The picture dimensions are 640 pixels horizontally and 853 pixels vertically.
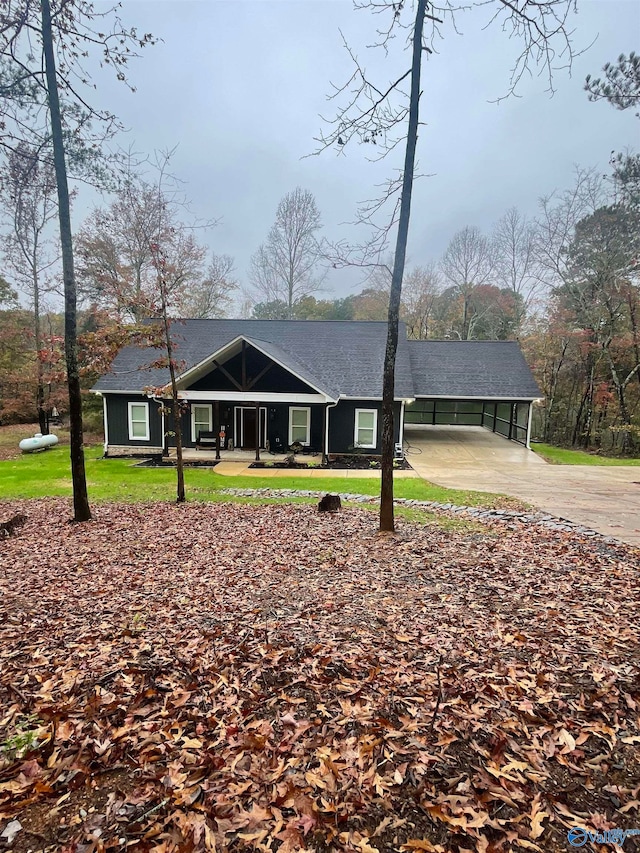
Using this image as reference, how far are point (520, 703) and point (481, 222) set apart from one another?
3529cm

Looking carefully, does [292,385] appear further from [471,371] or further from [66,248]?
[66,248]

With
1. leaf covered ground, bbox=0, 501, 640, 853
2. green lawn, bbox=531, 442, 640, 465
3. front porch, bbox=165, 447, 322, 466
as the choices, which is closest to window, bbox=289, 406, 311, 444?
front porch, bbox=165, 447, 322, 466

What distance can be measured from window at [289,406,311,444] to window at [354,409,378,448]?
80.4 inches

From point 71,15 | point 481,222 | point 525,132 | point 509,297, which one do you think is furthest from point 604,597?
point 481,222

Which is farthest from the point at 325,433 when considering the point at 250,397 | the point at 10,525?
the point at 10,525

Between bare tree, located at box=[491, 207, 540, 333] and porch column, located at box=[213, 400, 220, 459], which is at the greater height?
bare tree, located at box=[491, 207, 540, 333]

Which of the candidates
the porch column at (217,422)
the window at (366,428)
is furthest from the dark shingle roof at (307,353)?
the porch column at (217,422)

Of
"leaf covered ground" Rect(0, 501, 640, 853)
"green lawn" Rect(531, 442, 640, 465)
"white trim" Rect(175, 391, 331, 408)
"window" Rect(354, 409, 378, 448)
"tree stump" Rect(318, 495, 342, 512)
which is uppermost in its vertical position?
"white trim" Rect(175, 391, 331, 408)

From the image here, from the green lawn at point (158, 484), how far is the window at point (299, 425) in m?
3.99

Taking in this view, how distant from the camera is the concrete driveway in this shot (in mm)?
9320

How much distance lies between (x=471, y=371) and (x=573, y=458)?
6050mm

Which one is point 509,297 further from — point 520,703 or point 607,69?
point 520,703

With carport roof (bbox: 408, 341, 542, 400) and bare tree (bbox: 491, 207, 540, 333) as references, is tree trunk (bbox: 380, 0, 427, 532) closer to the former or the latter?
carport roof (bbox: 408, 341, 542, 400)

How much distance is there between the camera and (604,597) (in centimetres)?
495
